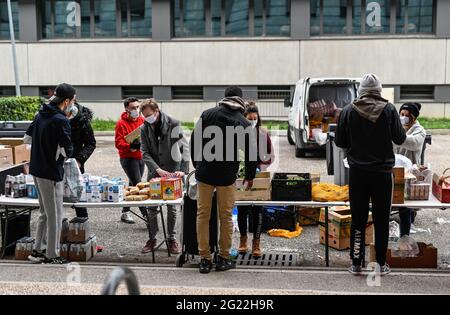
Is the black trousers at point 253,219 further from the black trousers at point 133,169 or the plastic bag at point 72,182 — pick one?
the black trousers at point 133,169

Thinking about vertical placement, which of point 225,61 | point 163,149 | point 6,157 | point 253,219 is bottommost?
point 253,219

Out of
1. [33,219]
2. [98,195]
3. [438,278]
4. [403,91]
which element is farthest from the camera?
[403,91]

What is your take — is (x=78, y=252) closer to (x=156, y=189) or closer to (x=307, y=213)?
(x=156, y=189)

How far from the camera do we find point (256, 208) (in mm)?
6715

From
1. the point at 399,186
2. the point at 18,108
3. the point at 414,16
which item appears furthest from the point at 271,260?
the point at 414,16

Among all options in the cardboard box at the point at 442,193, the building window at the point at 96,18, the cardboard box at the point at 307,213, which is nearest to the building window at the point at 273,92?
the building window at the point at 96,18

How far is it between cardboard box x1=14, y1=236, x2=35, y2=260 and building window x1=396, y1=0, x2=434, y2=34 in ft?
65.7

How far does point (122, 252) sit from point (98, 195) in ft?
3.38

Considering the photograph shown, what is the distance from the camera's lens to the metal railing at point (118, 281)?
119 inches

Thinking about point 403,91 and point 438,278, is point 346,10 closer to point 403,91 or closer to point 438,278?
point 403,91

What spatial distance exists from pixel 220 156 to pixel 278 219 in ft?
7.92

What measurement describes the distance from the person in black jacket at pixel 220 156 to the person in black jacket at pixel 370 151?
95cm

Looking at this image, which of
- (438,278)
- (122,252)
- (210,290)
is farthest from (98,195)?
(438,278)

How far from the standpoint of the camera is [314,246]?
297 inches
